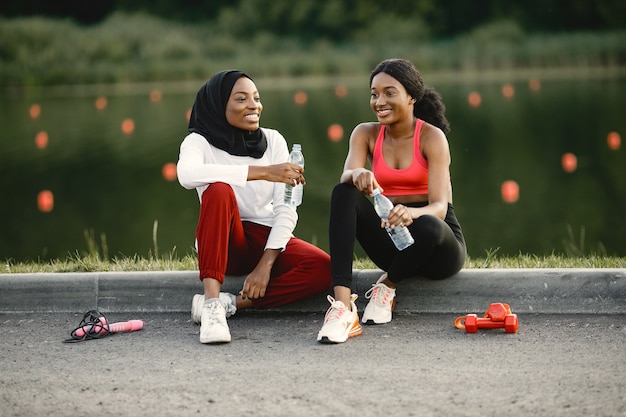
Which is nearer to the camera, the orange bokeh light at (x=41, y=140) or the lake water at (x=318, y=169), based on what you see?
the lake water at (x=318, y=169)

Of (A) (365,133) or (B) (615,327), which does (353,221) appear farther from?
(B) (615,327)

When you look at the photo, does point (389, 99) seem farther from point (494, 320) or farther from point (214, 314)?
point (214, 314)

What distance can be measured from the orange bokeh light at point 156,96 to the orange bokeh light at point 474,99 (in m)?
9.12

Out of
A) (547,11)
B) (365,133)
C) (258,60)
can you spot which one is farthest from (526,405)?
(547,11)

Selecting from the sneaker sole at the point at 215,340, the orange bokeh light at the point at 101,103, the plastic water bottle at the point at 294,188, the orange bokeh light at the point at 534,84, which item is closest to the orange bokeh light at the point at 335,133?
the orange bokeh light at the point at 101,103

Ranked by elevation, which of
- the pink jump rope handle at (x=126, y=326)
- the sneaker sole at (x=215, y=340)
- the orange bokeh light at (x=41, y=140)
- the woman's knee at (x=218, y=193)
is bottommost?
the orange bokeh light at (x=41, y=140)

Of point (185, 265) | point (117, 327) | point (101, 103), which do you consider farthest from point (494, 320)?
point (101, 103)

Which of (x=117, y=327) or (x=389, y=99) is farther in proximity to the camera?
(x=389, y=99)

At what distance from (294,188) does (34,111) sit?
21999 millimetres

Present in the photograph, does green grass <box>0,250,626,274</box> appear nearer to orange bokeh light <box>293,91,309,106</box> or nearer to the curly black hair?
the curly black hair

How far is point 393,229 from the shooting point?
4.28 m

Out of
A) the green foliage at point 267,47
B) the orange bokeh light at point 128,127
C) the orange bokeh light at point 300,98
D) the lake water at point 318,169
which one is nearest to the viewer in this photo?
the lake water at point 318,169

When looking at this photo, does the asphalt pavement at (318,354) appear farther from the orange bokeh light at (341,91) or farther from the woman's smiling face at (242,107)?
the orange bokeh light at (341,91)

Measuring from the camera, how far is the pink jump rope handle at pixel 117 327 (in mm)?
4281
